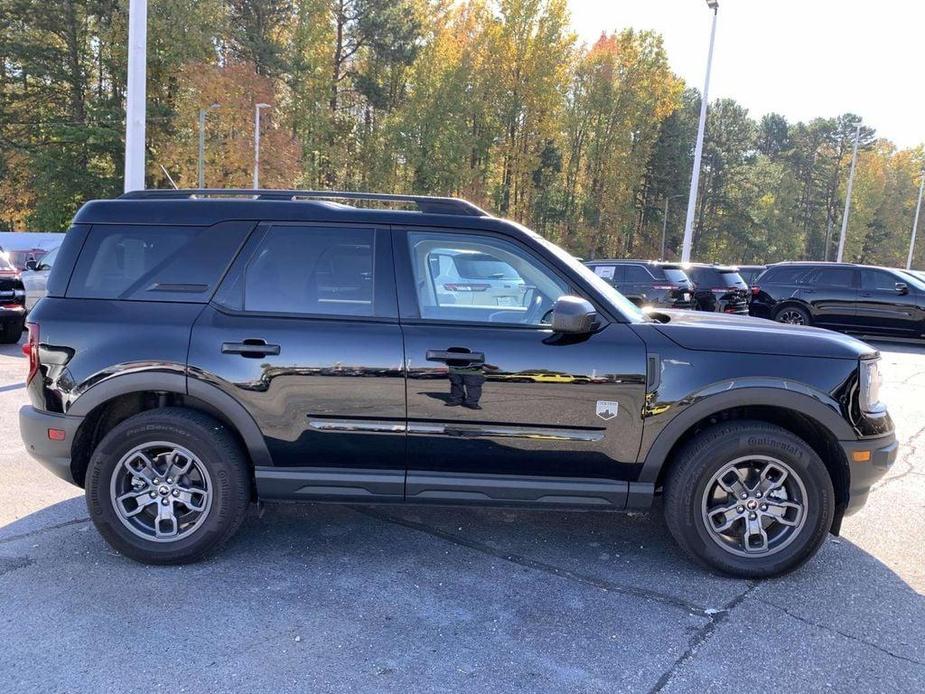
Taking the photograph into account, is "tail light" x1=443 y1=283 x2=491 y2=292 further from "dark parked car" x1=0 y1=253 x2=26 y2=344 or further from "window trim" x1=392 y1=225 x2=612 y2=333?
"dark parked car" x1=0 y1=253 x2=26 y2=344

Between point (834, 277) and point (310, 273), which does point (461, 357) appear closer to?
point (310, 273)

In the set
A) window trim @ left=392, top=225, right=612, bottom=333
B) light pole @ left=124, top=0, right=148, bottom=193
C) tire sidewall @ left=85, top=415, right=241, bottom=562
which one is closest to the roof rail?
window trim @ left=392, top=225, right=612, bottom=333

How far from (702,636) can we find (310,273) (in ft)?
8.52

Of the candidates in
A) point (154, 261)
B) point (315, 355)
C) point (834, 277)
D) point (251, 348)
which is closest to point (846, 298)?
point (834, 277)

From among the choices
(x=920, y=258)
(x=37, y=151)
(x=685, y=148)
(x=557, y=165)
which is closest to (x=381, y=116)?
(x=557, y=165)

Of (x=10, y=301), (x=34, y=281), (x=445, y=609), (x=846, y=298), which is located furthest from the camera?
(x=846, y=298)

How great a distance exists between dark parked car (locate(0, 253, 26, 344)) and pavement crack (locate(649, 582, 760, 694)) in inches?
438

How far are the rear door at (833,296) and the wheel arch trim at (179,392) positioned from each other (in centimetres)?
1396

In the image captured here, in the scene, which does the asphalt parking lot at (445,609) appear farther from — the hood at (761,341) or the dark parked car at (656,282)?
the dark parked car at (656,282)

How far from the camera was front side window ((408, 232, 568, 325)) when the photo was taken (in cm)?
347

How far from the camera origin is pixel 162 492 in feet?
→ 11.5

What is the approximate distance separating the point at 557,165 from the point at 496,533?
4658 cm

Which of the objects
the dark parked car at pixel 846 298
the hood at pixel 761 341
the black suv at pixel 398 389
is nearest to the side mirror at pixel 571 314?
the black suv at pixel 398 389

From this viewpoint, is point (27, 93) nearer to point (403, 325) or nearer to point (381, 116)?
point (381, 116)
